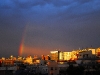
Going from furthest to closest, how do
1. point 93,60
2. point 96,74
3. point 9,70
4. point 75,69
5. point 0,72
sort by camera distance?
point 93,60 < point 9,70 < point 0,72 < point 96,74 < point 75,69

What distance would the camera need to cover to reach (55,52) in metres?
161

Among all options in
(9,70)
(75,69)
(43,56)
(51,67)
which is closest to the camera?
(75,69)

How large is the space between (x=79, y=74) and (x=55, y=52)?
108 metres

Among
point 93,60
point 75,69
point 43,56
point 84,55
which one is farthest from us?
point 43,56

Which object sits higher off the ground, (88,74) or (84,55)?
(84,55)

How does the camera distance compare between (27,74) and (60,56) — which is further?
(60,56)

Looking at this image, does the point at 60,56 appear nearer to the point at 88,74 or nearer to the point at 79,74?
the point at 88,74

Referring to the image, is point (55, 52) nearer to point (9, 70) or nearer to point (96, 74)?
point (9, 70)

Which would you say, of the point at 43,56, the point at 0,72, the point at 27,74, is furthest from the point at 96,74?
the point at 43,56

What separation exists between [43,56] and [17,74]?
83.4 meters

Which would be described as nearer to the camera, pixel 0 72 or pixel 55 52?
pixel 0 72

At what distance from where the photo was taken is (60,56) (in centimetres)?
15775

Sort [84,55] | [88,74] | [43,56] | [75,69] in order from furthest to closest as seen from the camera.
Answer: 1. [43,56]
2. [84,55]
3. [88,74]
4. [75,69]

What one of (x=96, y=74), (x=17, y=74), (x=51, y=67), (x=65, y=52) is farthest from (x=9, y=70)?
(x=65, y=52)
